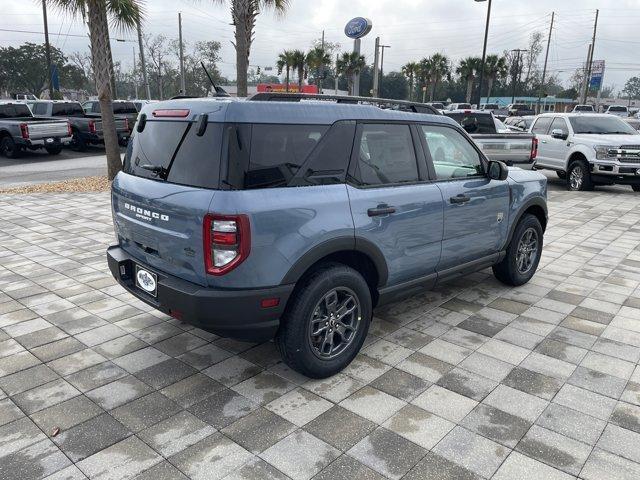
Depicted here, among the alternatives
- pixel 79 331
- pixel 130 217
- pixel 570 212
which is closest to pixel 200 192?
pixel 130 217

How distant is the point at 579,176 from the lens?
12.4 m

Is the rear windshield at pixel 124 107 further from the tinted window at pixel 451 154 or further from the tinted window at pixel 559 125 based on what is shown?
the tinted window at pixel 451 154

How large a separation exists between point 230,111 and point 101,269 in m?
3.66

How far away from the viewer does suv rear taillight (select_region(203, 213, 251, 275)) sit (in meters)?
2.84

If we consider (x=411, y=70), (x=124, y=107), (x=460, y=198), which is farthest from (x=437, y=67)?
(x=460, y=198)

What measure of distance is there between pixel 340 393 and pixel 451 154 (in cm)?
239

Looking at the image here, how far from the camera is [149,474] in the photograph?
8.43 feet

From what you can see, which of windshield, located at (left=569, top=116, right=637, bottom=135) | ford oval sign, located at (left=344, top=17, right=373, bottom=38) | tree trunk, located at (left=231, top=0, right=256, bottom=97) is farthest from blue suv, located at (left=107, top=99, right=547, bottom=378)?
ford oval sign, located at (left=344, top=17, right=373, bottom=38)

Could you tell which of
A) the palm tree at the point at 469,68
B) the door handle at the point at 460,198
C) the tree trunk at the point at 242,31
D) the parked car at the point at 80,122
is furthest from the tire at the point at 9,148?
the palm tree at the point at 469,68

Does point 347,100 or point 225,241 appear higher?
point 347,100

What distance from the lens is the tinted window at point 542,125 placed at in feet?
43.2

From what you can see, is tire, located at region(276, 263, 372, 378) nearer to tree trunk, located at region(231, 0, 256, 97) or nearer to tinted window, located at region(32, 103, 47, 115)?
tree trunk, located at region(231, 0, 256, 97)

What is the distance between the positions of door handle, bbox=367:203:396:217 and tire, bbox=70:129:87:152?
1916 centimetres

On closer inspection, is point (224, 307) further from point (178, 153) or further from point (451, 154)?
point (451, 154)
